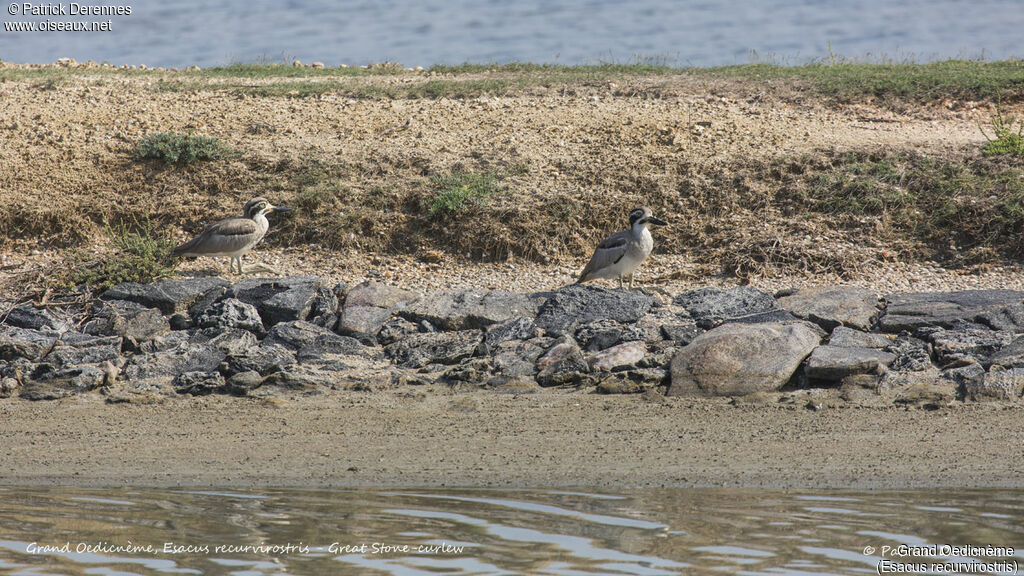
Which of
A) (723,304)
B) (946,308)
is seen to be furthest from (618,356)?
(946,308)

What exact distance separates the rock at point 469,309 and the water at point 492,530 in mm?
3429

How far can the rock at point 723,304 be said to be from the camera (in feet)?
32.6

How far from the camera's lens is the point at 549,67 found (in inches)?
702

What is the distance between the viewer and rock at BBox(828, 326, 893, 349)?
9266 millimetres

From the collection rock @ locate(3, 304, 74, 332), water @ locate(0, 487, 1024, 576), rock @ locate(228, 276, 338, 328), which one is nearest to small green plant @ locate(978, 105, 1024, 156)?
water @ locate(0, 487, 1024, 576)

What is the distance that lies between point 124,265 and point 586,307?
4.81 meters

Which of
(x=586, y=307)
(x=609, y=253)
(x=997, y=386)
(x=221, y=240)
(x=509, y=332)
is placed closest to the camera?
(x=997, y=386)

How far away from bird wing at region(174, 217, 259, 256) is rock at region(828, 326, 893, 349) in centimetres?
607

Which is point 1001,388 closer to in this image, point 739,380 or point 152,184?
point 739,380

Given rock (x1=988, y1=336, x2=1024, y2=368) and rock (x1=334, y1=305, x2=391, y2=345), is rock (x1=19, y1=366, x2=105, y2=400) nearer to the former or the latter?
rock (x1=334, y1=305, x2=391, y2=345)

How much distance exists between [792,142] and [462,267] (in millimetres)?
4725

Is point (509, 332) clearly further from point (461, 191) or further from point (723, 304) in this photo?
point (461, 191)

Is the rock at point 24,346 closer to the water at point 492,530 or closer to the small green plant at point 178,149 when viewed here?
the water at point 492,530

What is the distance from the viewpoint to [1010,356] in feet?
29.0
